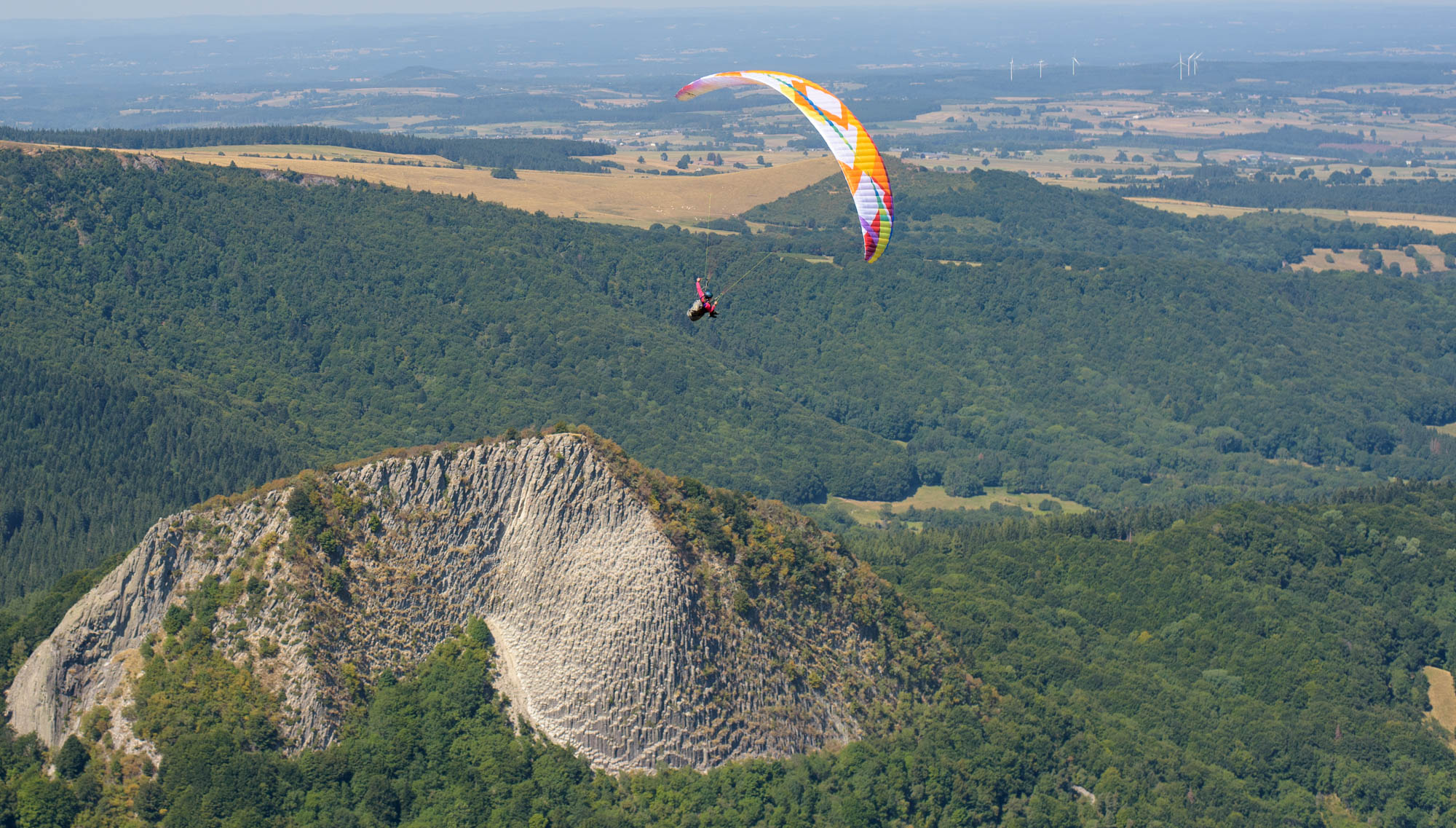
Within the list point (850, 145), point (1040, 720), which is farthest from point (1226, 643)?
point (850, 145)

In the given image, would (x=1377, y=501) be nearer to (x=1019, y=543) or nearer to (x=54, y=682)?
(x=1019, y=543)

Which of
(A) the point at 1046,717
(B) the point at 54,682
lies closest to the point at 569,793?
(B) the point at 54,682

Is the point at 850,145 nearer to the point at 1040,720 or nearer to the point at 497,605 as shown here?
the point at 497,605

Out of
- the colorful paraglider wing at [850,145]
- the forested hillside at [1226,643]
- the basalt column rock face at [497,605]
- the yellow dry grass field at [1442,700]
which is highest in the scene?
the colorful paraglider wing at [850,145]

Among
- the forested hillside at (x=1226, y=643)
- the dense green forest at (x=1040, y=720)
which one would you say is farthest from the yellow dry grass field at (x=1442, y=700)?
the dense green forest at (x=1040, y=720)

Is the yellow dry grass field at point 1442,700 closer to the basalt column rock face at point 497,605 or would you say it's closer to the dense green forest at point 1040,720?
the dense green forest at point 1040,720
